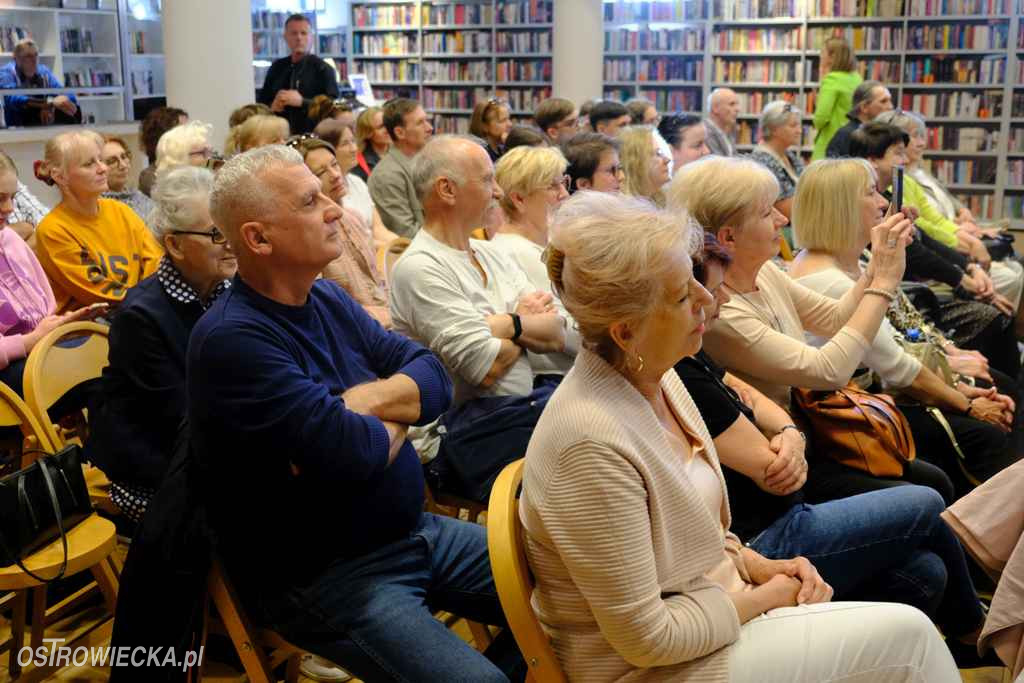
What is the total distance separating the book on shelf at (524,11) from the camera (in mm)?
11648

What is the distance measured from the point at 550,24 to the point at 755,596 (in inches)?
424

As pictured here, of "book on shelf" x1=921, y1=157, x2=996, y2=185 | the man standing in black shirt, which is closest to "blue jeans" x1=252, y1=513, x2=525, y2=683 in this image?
the man standing in black shirt

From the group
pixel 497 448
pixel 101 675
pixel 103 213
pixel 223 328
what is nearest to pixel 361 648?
pixel 223 328

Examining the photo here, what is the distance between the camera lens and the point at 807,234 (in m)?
3.16

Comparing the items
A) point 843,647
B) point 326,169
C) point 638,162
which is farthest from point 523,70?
point 843,647

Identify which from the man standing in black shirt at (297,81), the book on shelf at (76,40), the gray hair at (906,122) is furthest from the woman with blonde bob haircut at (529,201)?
the book on shelf at (76,40)

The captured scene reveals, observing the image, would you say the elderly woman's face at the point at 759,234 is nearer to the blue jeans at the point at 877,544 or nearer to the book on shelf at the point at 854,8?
the blue jeans at the point at 877,544

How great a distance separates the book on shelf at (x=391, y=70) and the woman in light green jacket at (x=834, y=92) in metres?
5.79

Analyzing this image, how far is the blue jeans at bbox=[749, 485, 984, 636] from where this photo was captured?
6.89ft

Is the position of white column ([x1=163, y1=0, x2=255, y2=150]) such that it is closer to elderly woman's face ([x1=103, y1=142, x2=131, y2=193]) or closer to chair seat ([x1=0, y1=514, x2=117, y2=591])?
elderly woman's face ([x1=103, y1=142, x2=131, y2=193])

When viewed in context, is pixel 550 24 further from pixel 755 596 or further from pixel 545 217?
pixel 755 596

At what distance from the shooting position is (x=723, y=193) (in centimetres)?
253

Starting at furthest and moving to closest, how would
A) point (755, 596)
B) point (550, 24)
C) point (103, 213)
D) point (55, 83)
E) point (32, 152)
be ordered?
point (550, 24) → point (55, 83) → point (32, 152) → point (103, 213) → point (755, 596)

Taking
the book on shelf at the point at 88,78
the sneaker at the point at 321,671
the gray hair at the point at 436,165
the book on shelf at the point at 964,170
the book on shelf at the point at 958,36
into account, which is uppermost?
the book on shelf at the point at 958,36
